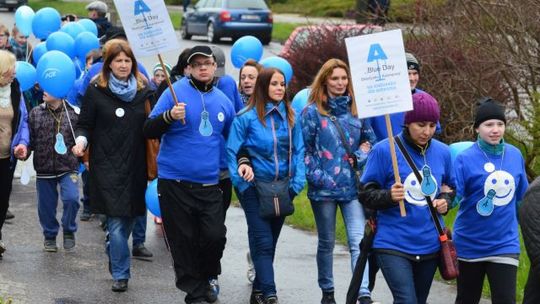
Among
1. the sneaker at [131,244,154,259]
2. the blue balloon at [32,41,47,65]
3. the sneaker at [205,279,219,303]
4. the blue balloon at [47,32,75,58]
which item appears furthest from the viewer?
the blue balloon at [32,41,47,65]

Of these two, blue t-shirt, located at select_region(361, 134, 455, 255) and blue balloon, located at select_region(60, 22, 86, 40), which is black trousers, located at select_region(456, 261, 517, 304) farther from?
blue balloon, located at select_region(60, 22, 86, 40)

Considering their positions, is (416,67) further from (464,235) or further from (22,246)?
(22,246)

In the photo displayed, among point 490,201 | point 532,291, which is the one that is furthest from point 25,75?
point 532,291

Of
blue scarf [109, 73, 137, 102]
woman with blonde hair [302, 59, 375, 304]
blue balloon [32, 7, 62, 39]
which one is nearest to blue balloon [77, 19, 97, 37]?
blue balloon [32, 7, 62, 39]

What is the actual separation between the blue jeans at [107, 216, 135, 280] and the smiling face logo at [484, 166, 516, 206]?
118 inches

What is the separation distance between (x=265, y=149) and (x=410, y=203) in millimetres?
1748

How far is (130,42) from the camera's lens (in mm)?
8414

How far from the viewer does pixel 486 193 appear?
23.1 feet

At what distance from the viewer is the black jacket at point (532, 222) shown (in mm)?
5363

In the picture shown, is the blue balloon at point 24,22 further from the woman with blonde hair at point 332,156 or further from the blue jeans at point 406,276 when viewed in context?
the blue jeans at point 406,276

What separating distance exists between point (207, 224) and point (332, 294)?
1019mm

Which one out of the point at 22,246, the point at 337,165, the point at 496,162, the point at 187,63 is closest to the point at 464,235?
the point at 496,162

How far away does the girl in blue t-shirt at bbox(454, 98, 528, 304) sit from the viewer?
7020mm

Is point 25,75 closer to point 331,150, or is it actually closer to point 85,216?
point 85,216
